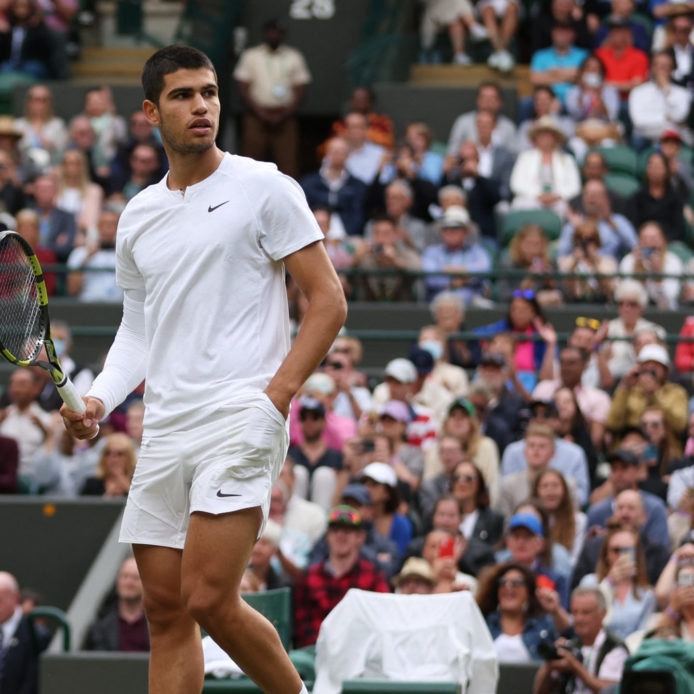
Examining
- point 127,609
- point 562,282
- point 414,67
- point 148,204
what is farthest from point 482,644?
point 414,67

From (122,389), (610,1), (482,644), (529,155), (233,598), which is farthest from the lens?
(610,1)

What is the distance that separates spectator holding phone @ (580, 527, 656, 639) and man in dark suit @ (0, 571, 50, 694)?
301 cm

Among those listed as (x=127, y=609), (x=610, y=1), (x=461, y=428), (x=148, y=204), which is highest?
(x=148, y=204)

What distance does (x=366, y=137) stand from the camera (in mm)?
15906

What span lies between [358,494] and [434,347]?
2.49 meters

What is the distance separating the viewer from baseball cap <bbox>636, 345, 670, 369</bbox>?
11.7 metres

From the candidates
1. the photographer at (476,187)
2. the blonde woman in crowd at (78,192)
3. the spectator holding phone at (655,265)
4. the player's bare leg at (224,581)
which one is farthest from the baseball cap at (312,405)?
the player's bare leg at (224,581)

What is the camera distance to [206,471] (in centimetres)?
511

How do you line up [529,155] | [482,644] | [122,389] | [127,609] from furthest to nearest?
[529,155] < [127,609] < [482,644] < [122,389]

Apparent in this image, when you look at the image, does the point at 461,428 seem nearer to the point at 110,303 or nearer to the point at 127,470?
the point at 127,470

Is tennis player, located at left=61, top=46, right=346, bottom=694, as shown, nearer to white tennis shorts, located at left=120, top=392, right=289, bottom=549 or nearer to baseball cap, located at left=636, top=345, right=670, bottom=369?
white tennis shorts, located at left=120, top=392, right=289, bottom=549

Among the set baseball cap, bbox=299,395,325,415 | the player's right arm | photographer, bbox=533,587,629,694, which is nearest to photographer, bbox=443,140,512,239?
baseball cap, bbox=299,395,325,415

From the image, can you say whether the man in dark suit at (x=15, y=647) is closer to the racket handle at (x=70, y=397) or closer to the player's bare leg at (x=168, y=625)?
the player's bare leg at (x=168, y=625)

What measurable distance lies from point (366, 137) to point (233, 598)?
36.5 ft
